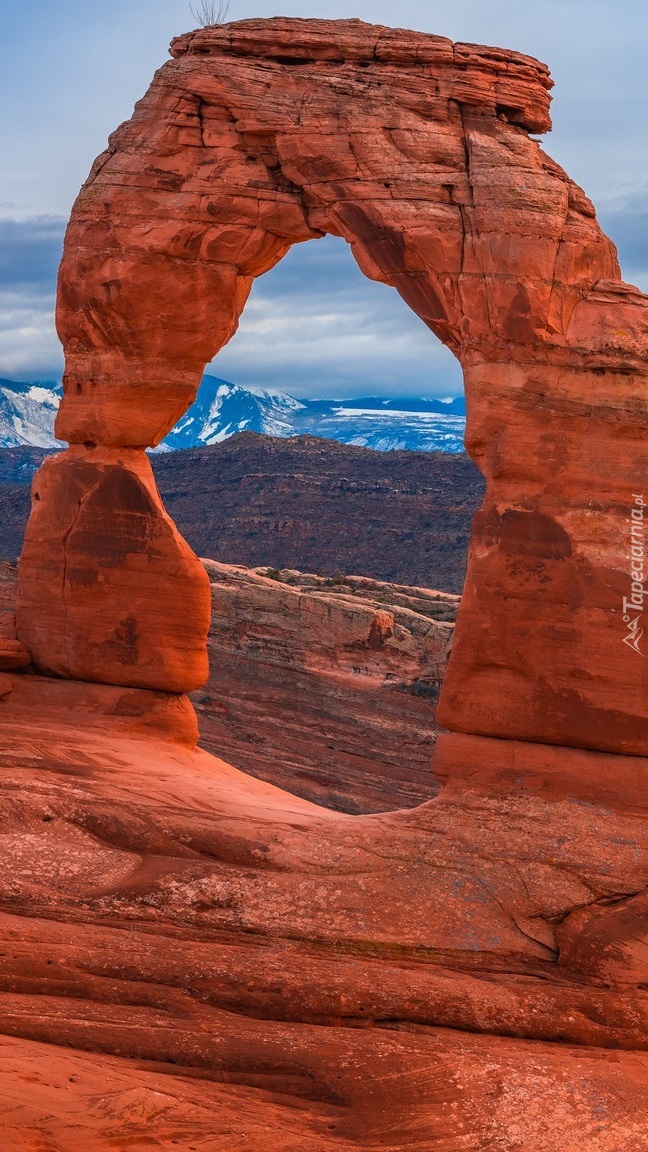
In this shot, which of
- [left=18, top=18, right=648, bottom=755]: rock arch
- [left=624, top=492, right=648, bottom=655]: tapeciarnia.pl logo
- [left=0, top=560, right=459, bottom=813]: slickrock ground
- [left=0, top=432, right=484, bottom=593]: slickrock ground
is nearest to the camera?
[left=624, top=492, right=648, bottom=655]: tapeciarnia.pl logo

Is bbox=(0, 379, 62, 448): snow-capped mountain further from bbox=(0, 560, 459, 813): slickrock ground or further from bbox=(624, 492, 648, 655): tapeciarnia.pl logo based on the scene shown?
bbox=(624, 492, 648, 655): tapeciarnia.pl logo

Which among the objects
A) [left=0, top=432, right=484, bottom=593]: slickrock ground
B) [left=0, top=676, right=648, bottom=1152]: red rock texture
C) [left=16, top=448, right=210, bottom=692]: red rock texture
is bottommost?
[left=0, top=676, right=648, bottom=1152]: red rock texture

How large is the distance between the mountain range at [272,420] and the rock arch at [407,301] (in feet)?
155

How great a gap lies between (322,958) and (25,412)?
6159cm

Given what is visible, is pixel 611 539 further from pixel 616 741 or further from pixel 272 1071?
pixel 272 1071

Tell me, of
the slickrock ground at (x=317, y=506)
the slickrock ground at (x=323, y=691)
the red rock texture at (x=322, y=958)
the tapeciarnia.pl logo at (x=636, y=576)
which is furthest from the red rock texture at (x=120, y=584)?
the slickrock ground at (x=317, y=506)

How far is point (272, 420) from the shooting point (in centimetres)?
6775

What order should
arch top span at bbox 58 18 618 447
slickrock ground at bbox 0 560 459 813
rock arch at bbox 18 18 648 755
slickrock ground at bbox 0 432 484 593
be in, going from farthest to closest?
slickrock ground at bbox 0 432 484 593 → slickrock ground at bbox 0 560 459 813 → arch top span at bbox 58 18 618 447 → rock arch at bbox 18 18 648 755

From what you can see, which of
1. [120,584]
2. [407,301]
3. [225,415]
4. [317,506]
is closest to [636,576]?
[407,301]

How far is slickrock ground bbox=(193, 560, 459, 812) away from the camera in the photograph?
23.1 m

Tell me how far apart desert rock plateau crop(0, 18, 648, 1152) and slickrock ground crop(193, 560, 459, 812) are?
31.2 ft

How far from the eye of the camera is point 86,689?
1370cm

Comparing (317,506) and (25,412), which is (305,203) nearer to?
(317,506)

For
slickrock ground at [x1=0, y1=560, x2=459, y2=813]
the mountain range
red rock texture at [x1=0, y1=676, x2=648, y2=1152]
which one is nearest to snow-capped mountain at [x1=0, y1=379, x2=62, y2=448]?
the mountain range
